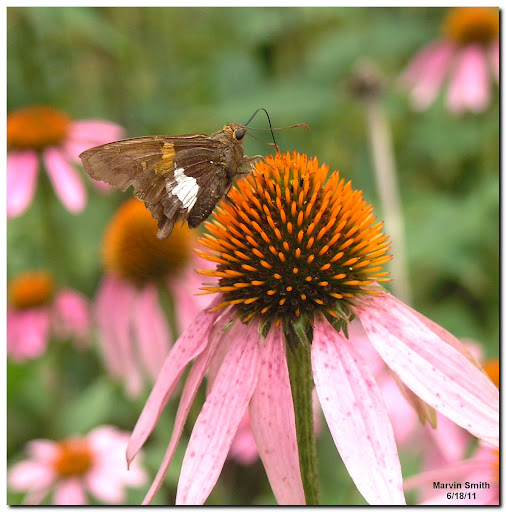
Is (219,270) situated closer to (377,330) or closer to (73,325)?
(377,330)

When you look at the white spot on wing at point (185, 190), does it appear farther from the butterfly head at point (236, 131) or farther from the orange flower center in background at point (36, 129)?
the orange flower center in background at point (36, 129)

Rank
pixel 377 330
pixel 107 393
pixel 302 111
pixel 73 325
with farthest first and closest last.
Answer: pixel 302 111
pixel 73 325
pixel 107 393
pixel 377 330

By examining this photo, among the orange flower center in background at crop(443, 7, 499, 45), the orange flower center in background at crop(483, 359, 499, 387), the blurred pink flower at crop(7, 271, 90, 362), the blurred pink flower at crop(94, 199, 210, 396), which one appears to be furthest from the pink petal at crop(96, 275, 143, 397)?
the orange flower center in background at crop(443, 7, 499, 45)

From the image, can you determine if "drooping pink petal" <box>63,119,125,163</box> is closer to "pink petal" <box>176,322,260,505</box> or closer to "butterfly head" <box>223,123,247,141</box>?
"butterfly head" <box>223,123,247,141</box>

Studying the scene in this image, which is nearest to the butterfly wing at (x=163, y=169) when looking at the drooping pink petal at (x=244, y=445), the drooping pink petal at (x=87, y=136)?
the drooping pink petal at (x=244, y=445)

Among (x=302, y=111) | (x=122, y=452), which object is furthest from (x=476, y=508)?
(x=302, y=111)
